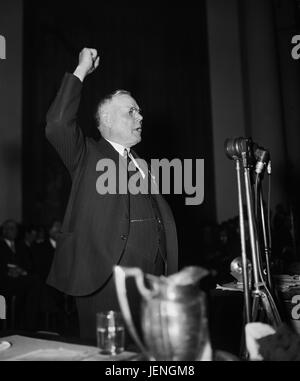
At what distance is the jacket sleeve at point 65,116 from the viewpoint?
137 centimetres

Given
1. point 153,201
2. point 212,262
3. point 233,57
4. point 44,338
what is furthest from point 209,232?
point 44,338

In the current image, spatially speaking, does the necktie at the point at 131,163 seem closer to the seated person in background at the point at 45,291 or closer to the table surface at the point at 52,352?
the table surface at the point at 52,352

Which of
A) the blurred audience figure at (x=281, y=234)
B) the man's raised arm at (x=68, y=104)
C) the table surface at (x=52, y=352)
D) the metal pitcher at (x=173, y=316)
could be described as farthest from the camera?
the blurred audience figure at (x=281, y=234)

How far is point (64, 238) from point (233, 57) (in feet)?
25.5

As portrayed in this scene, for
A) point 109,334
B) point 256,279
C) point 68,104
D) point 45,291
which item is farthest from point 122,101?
point 45,291

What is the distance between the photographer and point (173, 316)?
0.70 meters

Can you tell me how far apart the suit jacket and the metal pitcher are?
0.75 m

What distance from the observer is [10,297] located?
4207mm

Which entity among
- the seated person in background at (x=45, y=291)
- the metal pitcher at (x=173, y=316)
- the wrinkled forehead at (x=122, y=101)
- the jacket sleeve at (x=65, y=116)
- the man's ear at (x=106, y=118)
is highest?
the wrinkled forehead at (x=122, y=101)

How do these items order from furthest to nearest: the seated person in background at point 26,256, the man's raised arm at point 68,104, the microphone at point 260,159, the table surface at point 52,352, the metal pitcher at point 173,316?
the seated person in background at point 26,256, the microphone at point 260,159, the man's raised arm at point 68,104, the table surface at point 52,352, the metal pitcher at point 173,316

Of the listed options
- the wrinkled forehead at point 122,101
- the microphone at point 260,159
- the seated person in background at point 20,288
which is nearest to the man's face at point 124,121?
the wrinkled forehead at point 122,101

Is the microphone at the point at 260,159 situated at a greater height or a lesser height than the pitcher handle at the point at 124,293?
greater

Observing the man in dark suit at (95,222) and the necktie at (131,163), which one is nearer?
the man in dark suit at (95,222)

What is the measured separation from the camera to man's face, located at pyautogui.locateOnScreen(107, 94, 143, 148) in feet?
5.88
